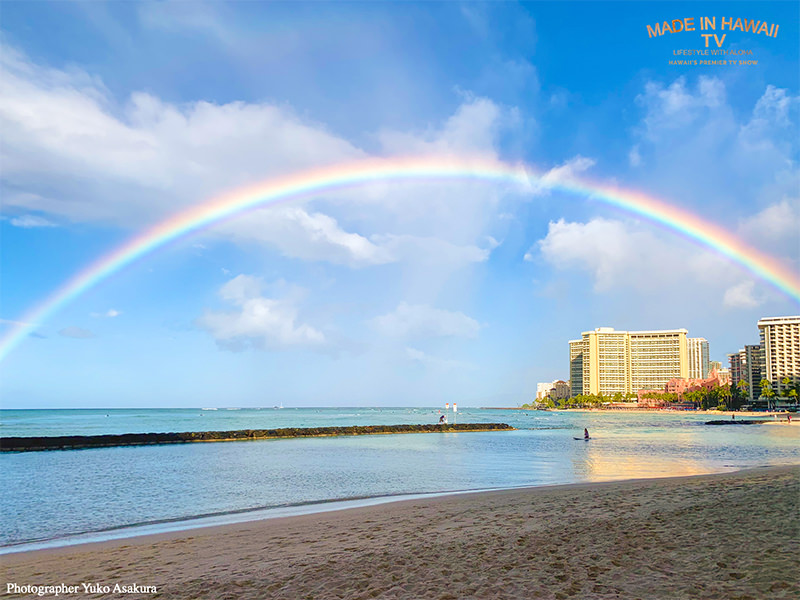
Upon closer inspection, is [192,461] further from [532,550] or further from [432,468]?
[532,550]

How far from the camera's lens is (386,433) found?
76.7 m

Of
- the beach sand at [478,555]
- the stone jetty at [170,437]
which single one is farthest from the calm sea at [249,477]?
the stone jetty at [170,437]

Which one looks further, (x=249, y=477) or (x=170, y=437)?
(x=170, y=437)

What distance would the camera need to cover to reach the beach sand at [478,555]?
891 centimetres

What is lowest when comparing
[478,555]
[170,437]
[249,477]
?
[170,437]

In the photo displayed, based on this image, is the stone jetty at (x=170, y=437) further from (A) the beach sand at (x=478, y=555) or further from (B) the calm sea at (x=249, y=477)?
(A) the beach sand at (x=478, y=555)

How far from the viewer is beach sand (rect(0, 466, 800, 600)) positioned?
8.91m

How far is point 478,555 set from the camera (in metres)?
10.9

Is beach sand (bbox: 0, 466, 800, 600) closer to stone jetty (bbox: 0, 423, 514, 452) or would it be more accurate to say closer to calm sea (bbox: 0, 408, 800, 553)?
calm sea (bbox: 0, 408, 800, 553)

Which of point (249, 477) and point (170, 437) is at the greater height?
point (249, 477)

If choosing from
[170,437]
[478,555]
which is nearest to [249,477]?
[478,555]

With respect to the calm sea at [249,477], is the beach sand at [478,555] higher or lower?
higher

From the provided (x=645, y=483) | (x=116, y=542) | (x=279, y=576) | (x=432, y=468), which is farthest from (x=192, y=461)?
(x=279, y=576)

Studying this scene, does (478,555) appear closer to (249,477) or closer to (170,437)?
(249,477)
